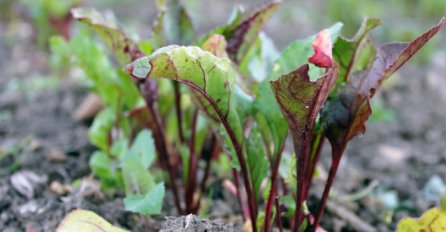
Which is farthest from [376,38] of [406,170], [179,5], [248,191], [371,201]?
[248,191]

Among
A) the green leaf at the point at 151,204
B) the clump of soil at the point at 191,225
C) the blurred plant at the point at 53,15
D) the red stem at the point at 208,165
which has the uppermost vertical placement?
the blurred plant at the point at 53,15

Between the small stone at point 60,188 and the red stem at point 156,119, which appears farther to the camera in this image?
the small stone at point 60,188

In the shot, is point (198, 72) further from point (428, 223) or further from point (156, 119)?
point (428, 223)

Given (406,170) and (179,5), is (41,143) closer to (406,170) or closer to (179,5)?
(179,5)

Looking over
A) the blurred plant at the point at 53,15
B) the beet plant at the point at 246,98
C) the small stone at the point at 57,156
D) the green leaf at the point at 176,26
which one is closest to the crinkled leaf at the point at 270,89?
the beet plant at the point at 246,98

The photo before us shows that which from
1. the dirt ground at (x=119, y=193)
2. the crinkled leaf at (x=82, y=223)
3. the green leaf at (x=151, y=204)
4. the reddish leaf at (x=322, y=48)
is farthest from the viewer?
the dirt ground at (x=119, y=193)

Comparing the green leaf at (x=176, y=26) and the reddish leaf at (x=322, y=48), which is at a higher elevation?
the green leaf at (x=176, y=26)

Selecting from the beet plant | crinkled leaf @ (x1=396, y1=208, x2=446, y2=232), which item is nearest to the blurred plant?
the beet plant

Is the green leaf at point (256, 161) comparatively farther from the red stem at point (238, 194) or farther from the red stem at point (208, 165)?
the red stem at point (208, 165)
